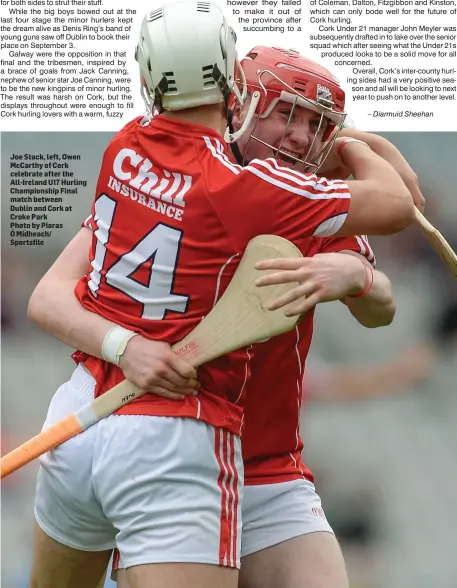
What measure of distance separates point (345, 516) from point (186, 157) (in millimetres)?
3148

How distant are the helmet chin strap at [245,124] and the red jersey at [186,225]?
0.10 m

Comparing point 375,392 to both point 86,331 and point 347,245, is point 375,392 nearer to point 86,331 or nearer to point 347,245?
point 347,245

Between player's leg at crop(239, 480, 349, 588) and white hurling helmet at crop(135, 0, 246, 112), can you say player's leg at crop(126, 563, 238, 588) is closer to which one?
player's leg at crop(239, 480, 349, 588)

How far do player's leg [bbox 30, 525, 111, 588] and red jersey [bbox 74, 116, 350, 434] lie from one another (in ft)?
1.25

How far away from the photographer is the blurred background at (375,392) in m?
5.00

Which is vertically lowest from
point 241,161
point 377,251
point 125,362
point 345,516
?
point 345,516

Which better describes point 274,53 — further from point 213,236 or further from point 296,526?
point 296,526

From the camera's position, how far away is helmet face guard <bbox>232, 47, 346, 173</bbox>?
8.68 ft

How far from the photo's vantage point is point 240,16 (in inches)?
149

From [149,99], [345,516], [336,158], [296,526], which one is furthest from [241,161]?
[345,516]

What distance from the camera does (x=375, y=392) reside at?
17.6 feet

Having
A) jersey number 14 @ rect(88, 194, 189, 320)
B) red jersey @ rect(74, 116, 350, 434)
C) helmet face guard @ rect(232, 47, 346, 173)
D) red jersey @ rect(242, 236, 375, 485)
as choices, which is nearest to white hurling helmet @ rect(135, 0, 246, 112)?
red jersey @ rect(74, 116, 350, 434)

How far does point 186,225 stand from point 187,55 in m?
0.36

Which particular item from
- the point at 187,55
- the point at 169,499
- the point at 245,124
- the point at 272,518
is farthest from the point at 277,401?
the point at 187,55
